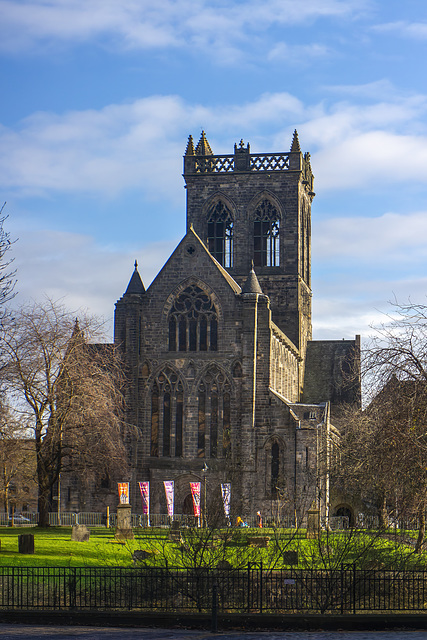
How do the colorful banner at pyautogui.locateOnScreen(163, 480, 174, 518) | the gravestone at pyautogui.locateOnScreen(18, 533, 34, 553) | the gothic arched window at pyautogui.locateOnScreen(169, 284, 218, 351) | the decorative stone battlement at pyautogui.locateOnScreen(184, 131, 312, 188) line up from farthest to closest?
the decorative stone battlement at pyautogui.locateOnScreen(184, 131, 312, 188) < the gothic arched window at pyautogui.locateOnScreen(169, 284, 218, 351) < the colorful banner at pyautogui.locateOnScreen(163, 480, 174, 518) < the gravestone at pyautogui.locateOnScreen(18, 533, 34, 553)

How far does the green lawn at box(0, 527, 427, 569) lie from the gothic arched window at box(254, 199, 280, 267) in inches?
1047

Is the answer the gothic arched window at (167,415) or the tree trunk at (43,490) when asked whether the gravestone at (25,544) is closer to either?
the tree trunk at (43,490)

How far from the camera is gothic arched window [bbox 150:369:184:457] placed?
163 ft

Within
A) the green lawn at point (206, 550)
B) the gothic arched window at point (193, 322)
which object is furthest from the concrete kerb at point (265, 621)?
the gothic arched window at point (193, 322)

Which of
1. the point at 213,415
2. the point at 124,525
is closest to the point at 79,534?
the point at 124,525

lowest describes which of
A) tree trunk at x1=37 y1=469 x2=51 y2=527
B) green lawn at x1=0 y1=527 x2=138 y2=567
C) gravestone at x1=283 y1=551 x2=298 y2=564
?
green lawn at x1=0 y1=527 x2=138 y2=567

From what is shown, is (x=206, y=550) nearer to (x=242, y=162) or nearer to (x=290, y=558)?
(x=290, y=558)

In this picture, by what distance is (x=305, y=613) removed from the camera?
21359mm

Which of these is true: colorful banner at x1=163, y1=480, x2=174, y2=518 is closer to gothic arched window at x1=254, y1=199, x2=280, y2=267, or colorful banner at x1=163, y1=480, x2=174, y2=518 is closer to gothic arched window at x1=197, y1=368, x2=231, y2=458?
gothic arched window at x1=197, y1=368, x2=231, y2=458

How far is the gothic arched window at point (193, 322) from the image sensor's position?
164 ft

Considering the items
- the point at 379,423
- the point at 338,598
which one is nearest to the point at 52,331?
the point at 379,423

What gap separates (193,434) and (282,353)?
347 inches

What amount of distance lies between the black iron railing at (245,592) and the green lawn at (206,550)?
483 millimetres

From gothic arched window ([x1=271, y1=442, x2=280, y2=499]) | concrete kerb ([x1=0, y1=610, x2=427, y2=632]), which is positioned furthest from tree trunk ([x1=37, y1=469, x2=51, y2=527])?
concrete kerb ([x1=0, y1=610, x2=427, y2=632])
